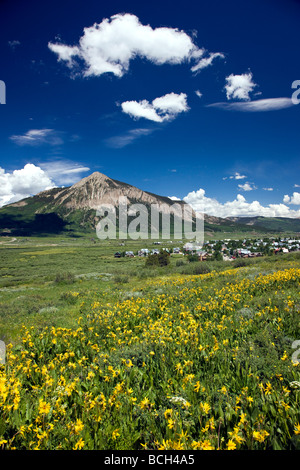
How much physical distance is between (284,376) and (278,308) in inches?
140

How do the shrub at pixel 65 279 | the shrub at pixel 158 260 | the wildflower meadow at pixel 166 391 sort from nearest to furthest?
the wildflower meadow at pixel 166 391 → the shrub at pixel 65 279 → the shrub at pixel 158 260

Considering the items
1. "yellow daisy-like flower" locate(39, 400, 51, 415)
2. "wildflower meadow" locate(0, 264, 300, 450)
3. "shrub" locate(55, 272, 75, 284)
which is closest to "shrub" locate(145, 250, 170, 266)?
"shrub" locate(55, 272, 75, 284)

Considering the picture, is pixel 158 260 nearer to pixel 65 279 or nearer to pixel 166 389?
pixel 65 279

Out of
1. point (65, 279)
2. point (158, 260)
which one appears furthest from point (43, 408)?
point (158, 260)

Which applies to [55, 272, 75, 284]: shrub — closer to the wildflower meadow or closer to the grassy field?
the grassy field

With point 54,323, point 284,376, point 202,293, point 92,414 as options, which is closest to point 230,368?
point 284,376

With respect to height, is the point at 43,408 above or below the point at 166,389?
above

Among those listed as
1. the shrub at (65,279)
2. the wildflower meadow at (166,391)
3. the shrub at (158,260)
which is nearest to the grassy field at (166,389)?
the wildflower meadow at (166,391)

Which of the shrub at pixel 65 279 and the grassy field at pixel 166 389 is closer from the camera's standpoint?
the grassy field at pixel 166 389

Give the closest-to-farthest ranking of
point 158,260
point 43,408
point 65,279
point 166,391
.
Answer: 1. point 43,408
2. point 166,391
3. point 65,279
4. point 158,260

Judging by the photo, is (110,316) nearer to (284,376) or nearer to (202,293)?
(202,293)

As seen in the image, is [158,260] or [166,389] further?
[158,260]

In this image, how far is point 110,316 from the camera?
8.95m

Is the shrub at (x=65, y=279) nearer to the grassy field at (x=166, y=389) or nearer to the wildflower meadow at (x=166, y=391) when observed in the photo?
the grassy field at (x=166, y=389)
